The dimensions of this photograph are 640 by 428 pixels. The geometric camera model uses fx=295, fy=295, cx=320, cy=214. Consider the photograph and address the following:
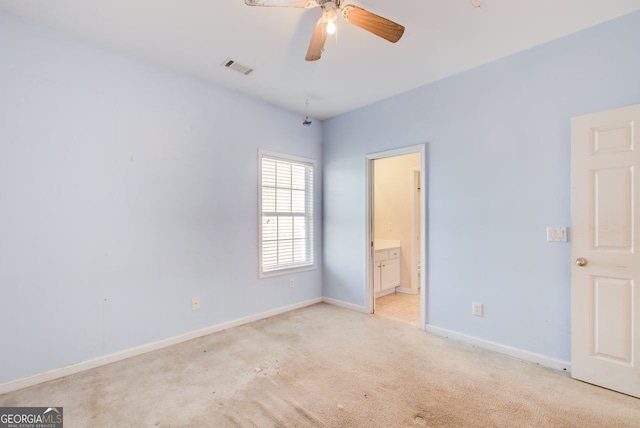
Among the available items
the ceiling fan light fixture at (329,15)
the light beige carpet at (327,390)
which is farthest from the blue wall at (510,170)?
the ceiling fan light fixture at (329,15)

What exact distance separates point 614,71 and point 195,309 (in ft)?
13.8

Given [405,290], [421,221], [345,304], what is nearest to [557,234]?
[421,221]

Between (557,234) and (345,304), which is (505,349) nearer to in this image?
(557,234)

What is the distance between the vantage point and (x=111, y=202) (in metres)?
2.60

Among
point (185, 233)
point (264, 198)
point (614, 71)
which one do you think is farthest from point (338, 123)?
point (614, 71)

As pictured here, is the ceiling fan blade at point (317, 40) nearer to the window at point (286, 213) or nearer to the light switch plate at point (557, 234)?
the window at point (286, 213)

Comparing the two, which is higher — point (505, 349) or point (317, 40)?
point (317, 40)

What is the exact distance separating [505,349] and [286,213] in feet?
9.18

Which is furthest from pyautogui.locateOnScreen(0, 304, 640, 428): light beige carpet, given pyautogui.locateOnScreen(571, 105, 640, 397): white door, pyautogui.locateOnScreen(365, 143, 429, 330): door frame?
pyautogui.locateOnScreen(365, 143, 429, 330): door frame

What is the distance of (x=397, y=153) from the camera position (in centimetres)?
357

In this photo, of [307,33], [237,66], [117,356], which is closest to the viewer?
[307,33]

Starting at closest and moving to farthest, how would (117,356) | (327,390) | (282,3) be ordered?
(282,3) < (327,390) < (117,356)

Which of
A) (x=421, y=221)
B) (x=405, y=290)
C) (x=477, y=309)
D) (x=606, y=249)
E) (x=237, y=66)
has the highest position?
(x=237, y=66)

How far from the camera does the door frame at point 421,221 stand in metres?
3.28
